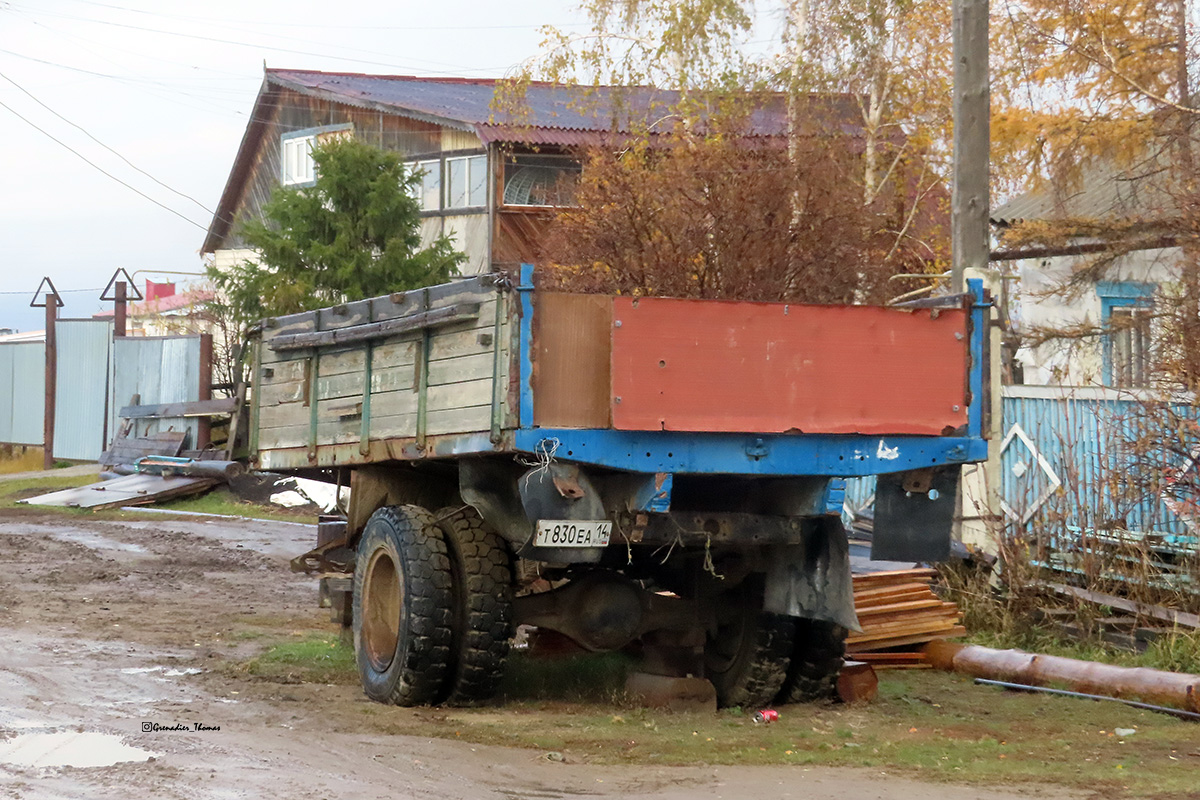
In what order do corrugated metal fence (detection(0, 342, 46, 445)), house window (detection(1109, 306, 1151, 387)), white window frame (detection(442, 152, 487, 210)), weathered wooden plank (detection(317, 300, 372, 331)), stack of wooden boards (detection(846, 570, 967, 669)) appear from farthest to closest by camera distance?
corrugated metal fence (detection(0, 342, 46, 445)) < white window frame (detection(442, 152, 487, 210)) < house window (detection(1109, 306, 1151, 387)) < stack of wooden boards (detection(846, 570, 967, 669)) < weathered wooden plank (detection(317, 300, 372, 331))

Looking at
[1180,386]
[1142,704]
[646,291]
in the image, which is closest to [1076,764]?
[1142,704]

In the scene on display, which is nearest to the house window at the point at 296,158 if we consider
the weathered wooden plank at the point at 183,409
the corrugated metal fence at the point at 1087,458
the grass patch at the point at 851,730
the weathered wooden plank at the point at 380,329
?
the weathered wooden plank at the point at 183,409

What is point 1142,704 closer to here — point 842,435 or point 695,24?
point 842,435

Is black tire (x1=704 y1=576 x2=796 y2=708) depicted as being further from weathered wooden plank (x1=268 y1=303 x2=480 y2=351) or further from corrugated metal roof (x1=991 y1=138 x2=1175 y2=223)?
corrugated metal roof (x1=991 y1=138 x2=1175 y2=223)

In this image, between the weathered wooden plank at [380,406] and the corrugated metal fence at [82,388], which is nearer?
the weathered wooden plank at [380,406]

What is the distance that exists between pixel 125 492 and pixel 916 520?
1601 cm

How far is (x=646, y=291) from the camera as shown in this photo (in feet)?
46.9

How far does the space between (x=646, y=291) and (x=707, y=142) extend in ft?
15.0

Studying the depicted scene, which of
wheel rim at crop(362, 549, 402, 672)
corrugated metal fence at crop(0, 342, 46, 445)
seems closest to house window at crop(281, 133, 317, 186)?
corrugated metal fence at crop(0, 342, 46, 445)

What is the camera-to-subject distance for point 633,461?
21.9 ft

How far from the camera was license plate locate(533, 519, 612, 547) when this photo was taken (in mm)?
6645

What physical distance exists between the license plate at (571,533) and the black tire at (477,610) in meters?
0.79

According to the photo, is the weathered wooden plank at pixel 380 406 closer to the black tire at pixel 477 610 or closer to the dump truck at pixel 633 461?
the dump truck at pixel 633 461

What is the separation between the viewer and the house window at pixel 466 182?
27031 mm
